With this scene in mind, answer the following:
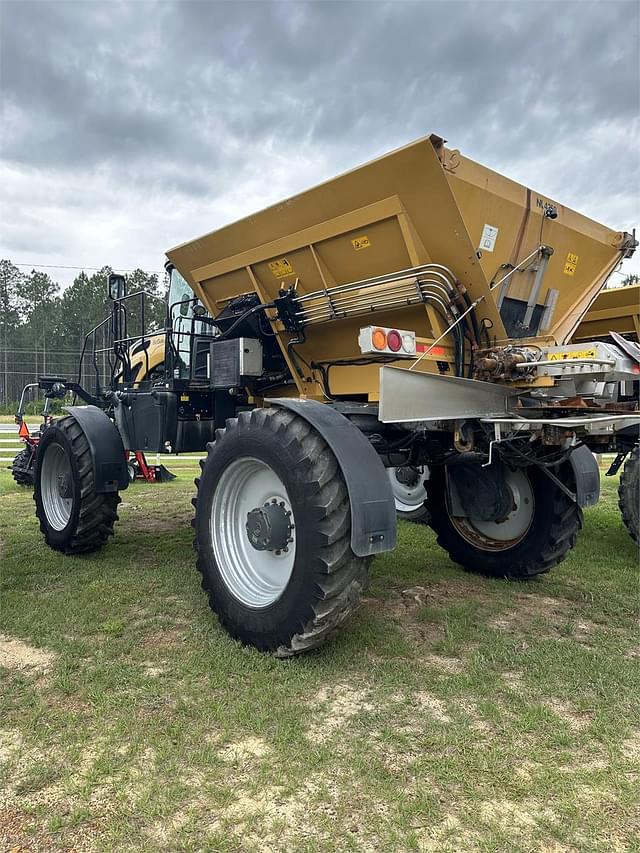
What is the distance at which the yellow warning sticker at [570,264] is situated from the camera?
14.4ft

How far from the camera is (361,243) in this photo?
3959 millimetres

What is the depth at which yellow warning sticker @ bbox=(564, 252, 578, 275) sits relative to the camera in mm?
4379

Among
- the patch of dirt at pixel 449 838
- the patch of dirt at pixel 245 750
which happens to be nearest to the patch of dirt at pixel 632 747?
the patch of dirt at pixel 449 838

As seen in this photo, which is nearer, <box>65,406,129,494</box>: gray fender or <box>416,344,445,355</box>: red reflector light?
<box>416,344,445,355</box>: red reflector light

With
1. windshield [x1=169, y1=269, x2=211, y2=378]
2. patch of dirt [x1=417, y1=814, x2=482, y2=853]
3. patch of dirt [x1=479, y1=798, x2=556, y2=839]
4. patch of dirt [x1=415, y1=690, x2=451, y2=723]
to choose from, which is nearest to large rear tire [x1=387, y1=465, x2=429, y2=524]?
windshield [x1=169, y1=269, x2=211, y2=378]

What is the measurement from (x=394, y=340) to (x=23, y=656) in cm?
277

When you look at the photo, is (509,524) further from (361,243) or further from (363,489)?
(361,243)

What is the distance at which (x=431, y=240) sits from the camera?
370 cm

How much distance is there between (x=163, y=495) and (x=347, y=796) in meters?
7.74

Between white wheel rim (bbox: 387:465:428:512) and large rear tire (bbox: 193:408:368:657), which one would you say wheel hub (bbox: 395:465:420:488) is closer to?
white wheel rim (bbox: 387:465:428:512)

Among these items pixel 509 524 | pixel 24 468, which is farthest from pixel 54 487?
pixel 24 468

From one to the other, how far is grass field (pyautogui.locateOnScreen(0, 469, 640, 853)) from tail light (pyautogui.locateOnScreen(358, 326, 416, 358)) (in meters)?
1.72

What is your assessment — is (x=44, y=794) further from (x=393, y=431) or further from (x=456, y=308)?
(x=456, y=308)

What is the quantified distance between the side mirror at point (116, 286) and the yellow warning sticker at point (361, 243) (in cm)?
280
